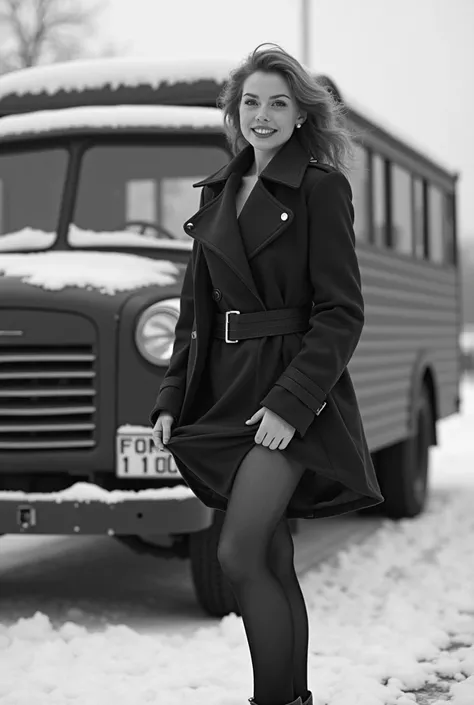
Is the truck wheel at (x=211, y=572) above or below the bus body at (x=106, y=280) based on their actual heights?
below

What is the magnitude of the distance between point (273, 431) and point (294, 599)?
0.49 meters

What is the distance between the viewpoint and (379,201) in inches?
328

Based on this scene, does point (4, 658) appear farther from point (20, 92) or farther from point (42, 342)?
point (20, 92)

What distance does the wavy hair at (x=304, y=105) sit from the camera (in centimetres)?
338

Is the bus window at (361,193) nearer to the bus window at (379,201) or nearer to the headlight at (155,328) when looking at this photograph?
the bus window at (379,201)

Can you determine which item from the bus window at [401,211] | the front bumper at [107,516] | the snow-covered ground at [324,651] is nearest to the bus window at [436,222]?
the bus window at [401,211]

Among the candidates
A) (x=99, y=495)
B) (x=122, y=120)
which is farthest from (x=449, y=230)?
(x=99, y=495)

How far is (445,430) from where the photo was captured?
17.1 m

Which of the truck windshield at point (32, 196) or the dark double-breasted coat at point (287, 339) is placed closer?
the dark double-breasted coat at point (287, 339)

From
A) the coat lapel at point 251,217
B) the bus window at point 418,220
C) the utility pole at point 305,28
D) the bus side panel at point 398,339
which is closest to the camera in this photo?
the coat lapel at point 251,217

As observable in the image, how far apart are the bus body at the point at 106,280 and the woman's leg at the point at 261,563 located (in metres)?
2.19

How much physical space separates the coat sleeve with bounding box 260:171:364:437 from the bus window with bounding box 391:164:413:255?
538 cm

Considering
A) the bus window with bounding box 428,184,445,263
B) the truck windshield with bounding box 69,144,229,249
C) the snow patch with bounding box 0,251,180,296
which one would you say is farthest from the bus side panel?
the snow patch with bounding box 0,251,180,296

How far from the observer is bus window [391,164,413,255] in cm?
876
